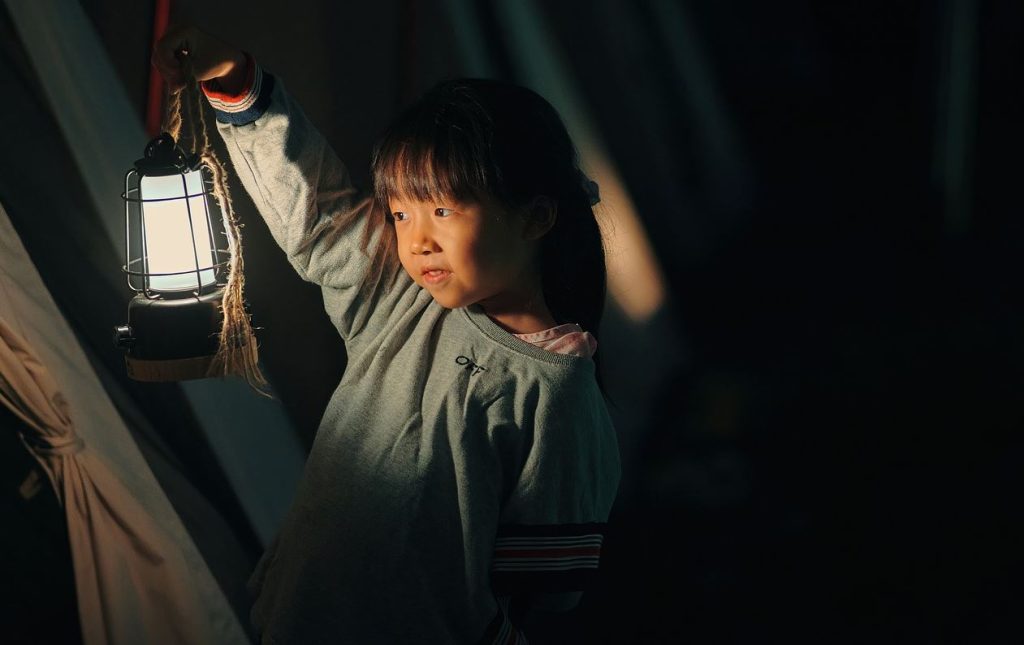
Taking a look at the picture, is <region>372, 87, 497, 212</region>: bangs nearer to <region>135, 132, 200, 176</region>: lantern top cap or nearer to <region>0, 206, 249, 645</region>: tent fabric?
<region>135, 132, 200, 176</region>: lantern top cap

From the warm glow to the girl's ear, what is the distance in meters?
0.46

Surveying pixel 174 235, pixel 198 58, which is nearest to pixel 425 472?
pixel 174 235

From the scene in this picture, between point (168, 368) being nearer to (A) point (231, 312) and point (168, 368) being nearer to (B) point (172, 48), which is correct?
(A) point (231, 312)

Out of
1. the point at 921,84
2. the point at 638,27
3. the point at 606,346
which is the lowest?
the point at 606,346

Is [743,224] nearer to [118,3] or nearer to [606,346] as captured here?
[606,346]

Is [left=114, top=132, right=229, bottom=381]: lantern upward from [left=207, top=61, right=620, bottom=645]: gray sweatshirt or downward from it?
upward

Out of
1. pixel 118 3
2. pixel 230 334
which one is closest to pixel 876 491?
pixel 230 334

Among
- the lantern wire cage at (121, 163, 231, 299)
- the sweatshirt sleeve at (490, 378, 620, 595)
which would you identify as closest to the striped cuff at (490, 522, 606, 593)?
the sweatshirt sleeve at (490, 378, 620, 595)

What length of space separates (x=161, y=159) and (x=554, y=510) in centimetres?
71

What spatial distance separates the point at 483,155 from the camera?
132 centimetres

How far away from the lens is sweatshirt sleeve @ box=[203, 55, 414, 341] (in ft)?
4.39

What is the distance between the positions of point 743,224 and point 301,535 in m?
1.44

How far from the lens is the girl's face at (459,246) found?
1.33m

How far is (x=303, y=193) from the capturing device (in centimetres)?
140
